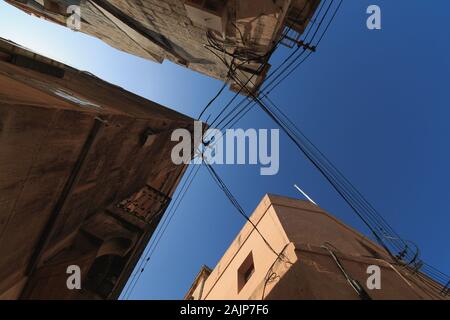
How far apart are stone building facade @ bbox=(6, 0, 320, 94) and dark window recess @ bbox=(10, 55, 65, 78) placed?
318 cm

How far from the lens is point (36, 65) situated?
9031mm

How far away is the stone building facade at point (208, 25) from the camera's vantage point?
26.1ft

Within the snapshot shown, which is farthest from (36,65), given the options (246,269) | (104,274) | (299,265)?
(299,265)

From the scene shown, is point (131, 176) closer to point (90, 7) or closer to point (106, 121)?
point (106, 121)

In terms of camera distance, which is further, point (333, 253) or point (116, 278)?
point (116, 278)

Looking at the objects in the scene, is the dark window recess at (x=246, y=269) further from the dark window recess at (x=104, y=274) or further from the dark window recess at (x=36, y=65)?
the dark window recess at (x=36, y=65)

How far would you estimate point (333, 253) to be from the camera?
7332 mm

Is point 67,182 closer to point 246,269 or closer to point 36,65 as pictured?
point 36,65

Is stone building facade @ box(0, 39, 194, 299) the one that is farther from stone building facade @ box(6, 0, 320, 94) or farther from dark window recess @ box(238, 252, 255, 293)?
dark window recess @ box(238, 252, 255, 293)

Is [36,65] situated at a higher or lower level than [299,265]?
higher

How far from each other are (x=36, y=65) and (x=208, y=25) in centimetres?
547
